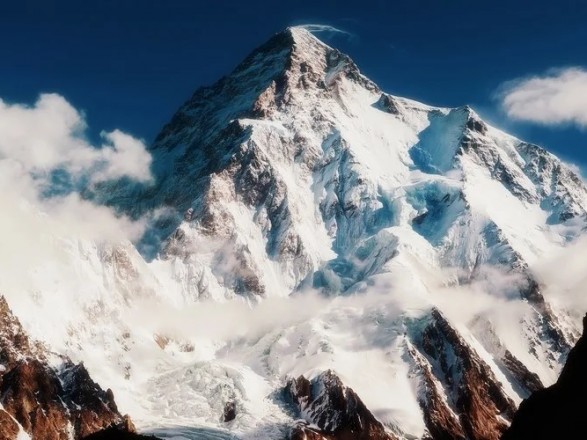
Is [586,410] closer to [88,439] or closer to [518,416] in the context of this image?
[518,416]

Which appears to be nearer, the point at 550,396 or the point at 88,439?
the point at 88,439

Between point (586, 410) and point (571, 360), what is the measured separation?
8.74 metres

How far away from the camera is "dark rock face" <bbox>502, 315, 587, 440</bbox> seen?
5434 cm

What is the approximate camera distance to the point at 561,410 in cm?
5738

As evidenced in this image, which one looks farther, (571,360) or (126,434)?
(571,360)

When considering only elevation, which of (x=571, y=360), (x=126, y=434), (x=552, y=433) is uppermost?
(x=126, y=434)

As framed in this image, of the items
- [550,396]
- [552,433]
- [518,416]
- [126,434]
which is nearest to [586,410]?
Result: [552,433]

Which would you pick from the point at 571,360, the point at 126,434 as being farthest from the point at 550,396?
the point at 126,434

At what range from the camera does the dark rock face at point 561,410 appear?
5434 centimetres

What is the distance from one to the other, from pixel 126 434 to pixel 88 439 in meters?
2.72

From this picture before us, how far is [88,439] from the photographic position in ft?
176

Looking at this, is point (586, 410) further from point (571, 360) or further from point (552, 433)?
point (571, 360)

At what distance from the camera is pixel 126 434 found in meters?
53.6

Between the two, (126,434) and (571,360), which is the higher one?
(126,434)
